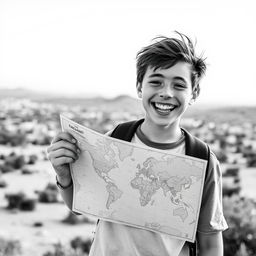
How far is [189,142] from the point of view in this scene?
246 cm

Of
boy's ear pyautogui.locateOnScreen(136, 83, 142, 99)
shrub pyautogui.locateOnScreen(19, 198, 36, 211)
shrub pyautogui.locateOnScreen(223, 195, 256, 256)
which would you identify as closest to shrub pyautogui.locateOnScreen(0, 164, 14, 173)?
shrub pyautogui.locateOnScreen(19, 198, 36, 211)

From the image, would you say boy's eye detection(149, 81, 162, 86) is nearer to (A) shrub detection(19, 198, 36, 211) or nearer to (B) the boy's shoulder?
(B) the boy's shoulder

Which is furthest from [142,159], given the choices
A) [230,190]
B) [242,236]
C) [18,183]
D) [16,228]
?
[18,183]

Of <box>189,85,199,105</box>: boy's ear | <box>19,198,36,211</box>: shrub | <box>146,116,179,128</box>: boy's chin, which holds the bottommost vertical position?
<box>19,198,36,211</box>: shrub

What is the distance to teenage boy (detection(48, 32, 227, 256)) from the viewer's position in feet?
7.83

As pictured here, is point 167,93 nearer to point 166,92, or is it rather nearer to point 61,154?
point 166,92

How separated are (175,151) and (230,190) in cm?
1217

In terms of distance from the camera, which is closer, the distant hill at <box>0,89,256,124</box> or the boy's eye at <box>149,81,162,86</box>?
the boy's eye at <box>149,81,162,86</box>

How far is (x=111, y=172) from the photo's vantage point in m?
2.45

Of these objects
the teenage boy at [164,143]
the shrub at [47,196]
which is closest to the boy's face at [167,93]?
the teenage boy at [164,143]

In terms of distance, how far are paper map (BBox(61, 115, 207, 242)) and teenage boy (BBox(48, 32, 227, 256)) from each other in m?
0.06

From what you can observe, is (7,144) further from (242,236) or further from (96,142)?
(96,142)

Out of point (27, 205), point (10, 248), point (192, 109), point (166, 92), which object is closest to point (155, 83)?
point (166, 92)

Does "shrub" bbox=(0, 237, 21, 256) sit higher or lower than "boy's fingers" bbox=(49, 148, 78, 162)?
lower
